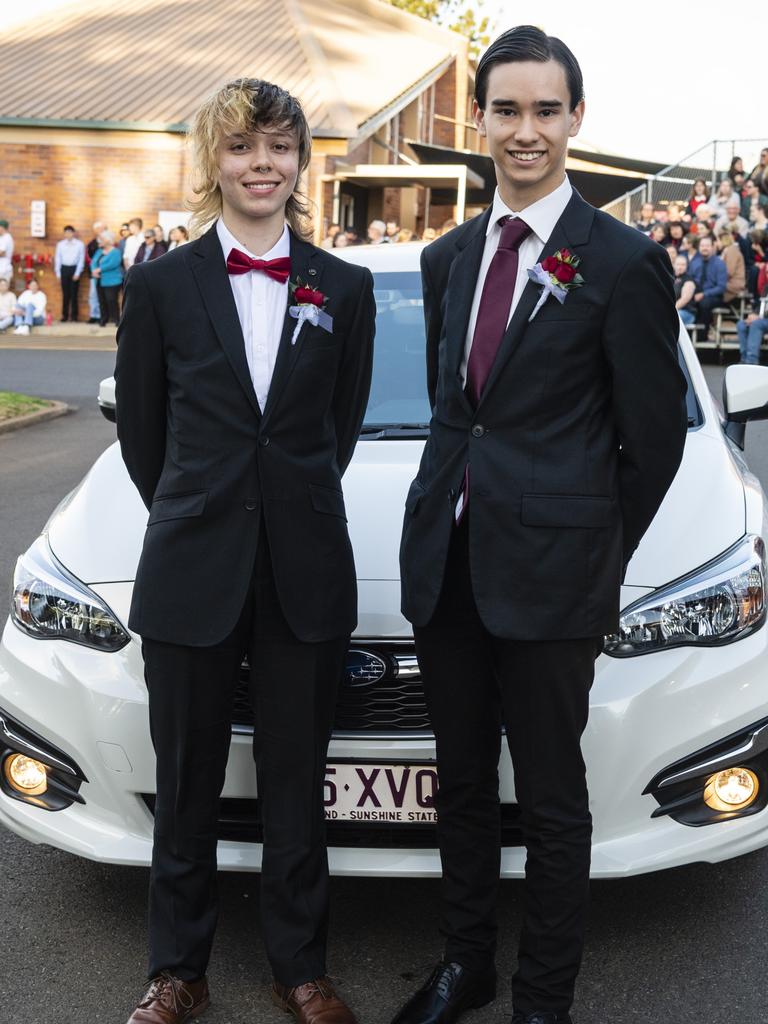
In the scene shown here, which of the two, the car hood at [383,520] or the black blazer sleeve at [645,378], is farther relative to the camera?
→ the car hood at [383,520]

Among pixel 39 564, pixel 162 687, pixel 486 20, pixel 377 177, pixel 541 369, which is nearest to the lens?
pixel 541 369

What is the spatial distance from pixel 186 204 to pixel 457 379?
0.78m

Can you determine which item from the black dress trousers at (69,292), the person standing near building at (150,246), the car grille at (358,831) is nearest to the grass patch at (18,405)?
the person standing near building at (150,246)

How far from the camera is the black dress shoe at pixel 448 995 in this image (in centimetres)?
272

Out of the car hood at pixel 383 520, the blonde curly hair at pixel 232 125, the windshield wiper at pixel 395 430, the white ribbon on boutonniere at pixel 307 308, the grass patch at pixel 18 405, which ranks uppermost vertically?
the blonde curly hair at pixel 232 125

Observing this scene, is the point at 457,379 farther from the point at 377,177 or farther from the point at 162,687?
the point at 377,177

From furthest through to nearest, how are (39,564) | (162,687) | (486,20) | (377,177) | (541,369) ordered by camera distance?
(486,20), (377,177), (39,564), (162,687), (541,369)

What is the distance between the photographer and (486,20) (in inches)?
1922

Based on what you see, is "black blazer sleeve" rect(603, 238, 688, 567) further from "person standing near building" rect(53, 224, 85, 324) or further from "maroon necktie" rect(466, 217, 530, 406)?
"person standing near building" rect(53, 224, 85, 324)

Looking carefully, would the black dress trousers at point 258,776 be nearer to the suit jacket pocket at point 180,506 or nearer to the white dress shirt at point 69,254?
the suit jacket pocket at point 180,506

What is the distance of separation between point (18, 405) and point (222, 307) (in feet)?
33.9

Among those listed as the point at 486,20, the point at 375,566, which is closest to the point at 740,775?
the point at 375,566

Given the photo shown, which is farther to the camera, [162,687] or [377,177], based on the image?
[377,177]

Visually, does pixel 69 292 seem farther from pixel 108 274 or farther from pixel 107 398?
pixel 107 398
